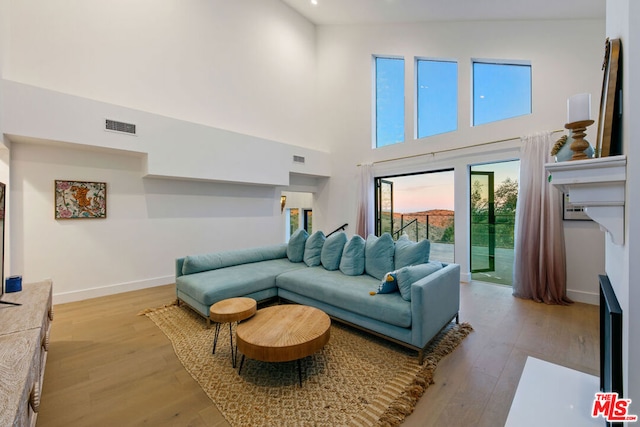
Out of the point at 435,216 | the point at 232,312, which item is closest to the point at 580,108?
the point at 232,312

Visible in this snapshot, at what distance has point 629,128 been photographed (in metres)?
0.88

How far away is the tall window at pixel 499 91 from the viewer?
3.98 m

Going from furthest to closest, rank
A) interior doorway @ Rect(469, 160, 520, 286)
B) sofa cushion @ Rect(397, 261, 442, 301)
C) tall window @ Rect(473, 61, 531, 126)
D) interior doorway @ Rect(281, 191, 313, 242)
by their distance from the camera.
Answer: interior doorway @ Rect(281, 191, 313, 242)
interior doorway @ Rect(469, 160, 520, 286)
tall window @ Rect(473, 61, 531, 126)
sofa cushion @ Rect(397, 261, 442, 301)

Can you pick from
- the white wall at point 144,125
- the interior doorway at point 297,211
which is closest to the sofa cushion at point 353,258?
the white wall at point 144,125

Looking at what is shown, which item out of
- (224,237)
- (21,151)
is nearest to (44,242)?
(21,151)

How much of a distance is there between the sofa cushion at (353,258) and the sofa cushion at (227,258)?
1352 mm

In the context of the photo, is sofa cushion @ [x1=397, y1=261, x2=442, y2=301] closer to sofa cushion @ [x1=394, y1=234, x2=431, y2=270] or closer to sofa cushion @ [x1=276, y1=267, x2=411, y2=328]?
sofa cushion @ [x1=276, y1=267, x2=411, y2=328]

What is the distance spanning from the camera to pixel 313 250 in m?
3.64

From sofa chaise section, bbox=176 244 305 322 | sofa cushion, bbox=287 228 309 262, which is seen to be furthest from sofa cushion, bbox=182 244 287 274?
sofa cushion, bbox=287 228 309 262

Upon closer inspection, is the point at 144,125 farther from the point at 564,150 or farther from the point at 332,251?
the point at 564,150

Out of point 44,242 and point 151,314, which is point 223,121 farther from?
point 151,314

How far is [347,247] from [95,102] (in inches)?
148

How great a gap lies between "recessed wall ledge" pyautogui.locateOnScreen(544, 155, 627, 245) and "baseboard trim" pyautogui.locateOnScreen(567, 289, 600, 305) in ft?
11.0

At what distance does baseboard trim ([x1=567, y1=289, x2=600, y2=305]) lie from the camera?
334 cm
